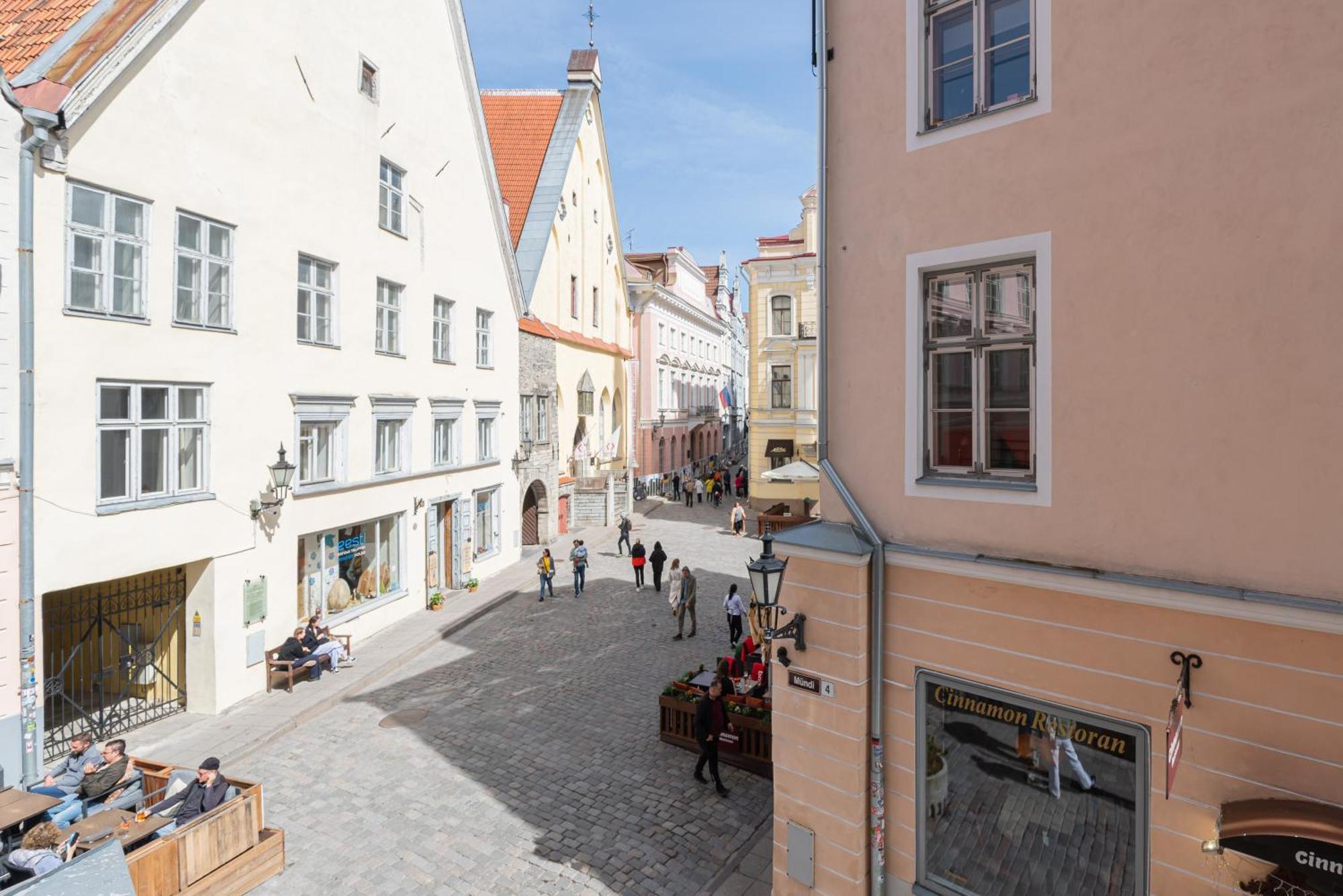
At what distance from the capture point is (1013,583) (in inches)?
225

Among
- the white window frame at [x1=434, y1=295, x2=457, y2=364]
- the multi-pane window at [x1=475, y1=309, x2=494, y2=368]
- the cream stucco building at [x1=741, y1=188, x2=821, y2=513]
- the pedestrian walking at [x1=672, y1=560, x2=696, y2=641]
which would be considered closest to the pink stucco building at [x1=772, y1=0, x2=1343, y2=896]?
the pedestrian walking at [x1=672, y1=560, x2=696, y2=641]

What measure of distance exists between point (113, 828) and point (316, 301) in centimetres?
1036

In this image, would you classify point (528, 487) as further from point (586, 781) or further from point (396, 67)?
point (586, 781)

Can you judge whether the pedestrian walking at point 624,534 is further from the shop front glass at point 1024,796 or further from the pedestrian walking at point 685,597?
the shop front glass at point 1024,796

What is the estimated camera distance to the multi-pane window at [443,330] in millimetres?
19531

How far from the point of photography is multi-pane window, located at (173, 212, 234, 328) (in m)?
11.7

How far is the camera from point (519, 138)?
107ft

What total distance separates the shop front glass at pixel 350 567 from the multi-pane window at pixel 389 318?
13.6ft

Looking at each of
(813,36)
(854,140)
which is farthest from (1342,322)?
(813,36)

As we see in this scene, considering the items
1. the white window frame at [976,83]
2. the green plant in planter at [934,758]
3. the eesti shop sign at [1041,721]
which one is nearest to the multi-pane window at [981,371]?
the white window frame at [976,83]

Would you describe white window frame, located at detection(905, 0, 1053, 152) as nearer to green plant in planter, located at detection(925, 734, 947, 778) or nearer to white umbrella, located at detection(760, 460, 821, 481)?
green plant in planter, located at detection(925, 734, 947, 778)

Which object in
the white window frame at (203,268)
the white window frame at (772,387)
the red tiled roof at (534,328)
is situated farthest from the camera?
the white window frame at (772,387)

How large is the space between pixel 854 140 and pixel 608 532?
25.5 metres

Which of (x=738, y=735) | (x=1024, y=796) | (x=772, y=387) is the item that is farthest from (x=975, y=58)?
(x=772, y=387)
